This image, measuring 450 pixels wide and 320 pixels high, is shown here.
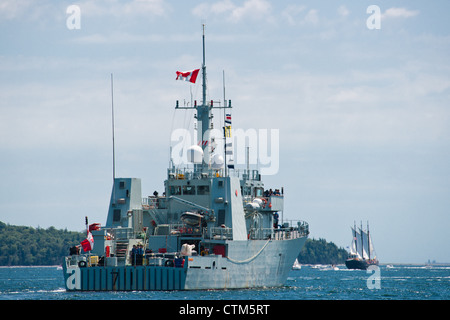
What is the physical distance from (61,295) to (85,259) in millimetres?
3391

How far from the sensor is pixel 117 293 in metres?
42.4

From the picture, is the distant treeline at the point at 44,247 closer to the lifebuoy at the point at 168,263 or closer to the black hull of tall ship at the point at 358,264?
the black hull of tall ship at the point at 358,264

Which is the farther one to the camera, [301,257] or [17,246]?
[301,257]

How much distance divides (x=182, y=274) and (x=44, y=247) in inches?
5348

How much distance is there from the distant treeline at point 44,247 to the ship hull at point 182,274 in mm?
119083

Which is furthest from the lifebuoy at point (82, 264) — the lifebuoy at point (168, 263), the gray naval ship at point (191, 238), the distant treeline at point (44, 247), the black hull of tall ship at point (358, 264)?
the distant treeline at point (44, 247)

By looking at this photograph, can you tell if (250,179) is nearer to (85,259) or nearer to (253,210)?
(253,210)

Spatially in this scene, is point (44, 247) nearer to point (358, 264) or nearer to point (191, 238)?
point (358, 264)

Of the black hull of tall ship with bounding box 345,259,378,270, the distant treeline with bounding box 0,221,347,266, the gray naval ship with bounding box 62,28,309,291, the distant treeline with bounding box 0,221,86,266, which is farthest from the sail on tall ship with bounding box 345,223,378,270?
the gray naval ship with bounding box 62,28,309,291

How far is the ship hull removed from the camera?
4300cm

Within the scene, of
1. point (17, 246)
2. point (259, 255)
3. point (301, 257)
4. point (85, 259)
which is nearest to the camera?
point (85, 259)

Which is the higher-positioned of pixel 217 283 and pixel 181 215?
pixel 181 215

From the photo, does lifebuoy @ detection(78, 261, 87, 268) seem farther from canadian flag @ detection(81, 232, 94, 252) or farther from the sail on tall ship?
the sail on tall ship
